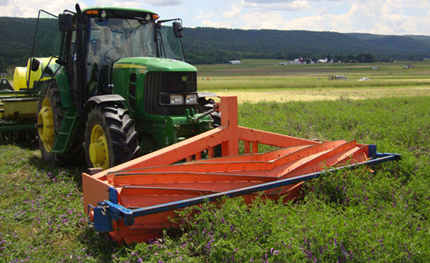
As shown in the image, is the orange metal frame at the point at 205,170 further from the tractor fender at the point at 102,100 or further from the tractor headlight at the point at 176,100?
the tractor fender at the point at 102,100

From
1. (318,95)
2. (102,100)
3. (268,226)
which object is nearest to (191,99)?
(102,100)

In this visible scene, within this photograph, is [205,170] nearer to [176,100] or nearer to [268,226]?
[268,226]

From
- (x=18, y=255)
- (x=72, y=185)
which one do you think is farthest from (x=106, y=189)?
(x=72, y=185)

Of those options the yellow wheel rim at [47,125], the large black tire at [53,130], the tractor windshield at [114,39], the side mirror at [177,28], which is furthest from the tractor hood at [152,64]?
the yellow wheel rim at [47,125]

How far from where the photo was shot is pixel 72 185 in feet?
19.4

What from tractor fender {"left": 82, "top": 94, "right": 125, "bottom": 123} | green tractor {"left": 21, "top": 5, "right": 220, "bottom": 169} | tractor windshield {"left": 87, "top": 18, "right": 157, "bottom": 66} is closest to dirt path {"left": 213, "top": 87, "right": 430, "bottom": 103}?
green tractor {"left": 21, "top": 5, "right": 220, "bottom": 169}

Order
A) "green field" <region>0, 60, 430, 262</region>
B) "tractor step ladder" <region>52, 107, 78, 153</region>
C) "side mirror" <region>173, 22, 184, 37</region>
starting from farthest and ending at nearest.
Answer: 1. "side mirror" <region>173, 22, 184, 37</region>
2. "tractor step ladder" <region>52, 107, 78, 153</region>
3. "green field" <region>0, 60, 430, 262</region>

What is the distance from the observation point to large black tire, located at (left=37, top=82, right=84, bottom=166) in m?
7.18

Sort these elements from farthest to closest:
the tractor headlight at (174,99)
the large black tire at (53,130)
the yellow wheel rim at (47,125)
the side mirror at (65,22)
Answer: the yellow wheel rim at (47,125), the large black tire at (53,130), the tractor headlight at (174,99), the side mirror at (65,22)

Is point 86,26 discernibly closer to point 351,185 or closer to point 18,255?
point 18,255

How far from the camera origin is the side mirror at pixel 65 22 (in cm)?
613

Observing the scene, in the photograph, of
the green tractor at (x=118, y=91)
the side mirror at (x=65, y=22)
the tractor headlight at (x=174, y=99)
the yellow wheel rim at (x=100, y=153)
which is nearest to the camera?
the yellow wheel rim at (x=100, y=153)

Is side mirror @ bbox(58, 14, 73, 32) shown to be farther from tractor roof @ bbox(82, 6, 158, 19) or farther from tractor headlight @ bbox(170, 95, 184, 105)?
tractor headlight @ bbox(170, 95, 184, 105)

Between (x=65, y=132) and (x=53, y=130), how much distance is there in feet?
2.29
